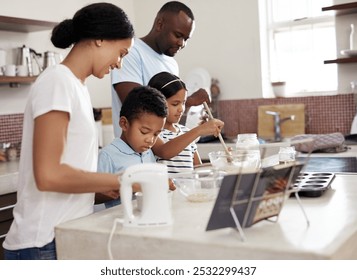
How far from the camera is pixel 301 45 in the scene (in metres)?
4.09

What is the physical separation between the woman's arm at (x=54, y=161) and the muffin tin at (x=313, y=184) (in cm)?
61

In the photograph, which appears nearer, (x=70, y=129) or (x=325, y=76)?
(x=70, y=129)

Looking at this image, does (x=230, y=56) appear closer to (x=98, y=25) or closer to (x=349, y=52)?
(x=349, y=52)

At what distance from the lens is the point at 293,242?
99 cm

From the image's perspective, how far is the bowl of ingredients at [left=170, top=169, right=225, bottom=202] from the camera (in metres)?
1.40

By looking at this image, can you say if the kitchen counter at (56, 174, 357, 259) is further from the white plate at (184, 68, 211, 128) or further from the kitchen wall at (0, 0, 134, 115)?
the white plate at (184, 68, 211, 128)

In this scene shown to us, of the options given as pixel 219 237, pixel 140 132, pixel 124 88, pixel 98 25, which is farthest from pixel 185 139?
pixel 219 237

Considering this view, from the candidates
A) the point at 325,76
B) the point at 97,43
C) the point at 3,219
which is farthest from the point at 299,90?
the point at 97,43

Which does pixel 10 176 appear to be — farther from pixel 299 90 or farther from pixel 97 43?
pixel 299 90

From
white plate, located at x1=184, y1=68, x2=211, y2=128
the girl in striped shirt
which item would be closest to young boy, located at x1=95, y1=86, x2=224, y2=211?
the girl in striped shirt

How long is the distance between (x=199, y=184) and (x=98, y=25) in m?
0.52

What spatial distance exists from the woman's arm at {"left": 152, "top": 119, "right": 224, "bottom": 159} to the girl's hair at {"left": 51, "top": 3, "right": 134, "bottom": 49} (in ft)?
1.60

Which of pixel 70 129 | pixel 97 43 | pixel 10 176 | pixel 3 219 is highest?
pixel 97 43
